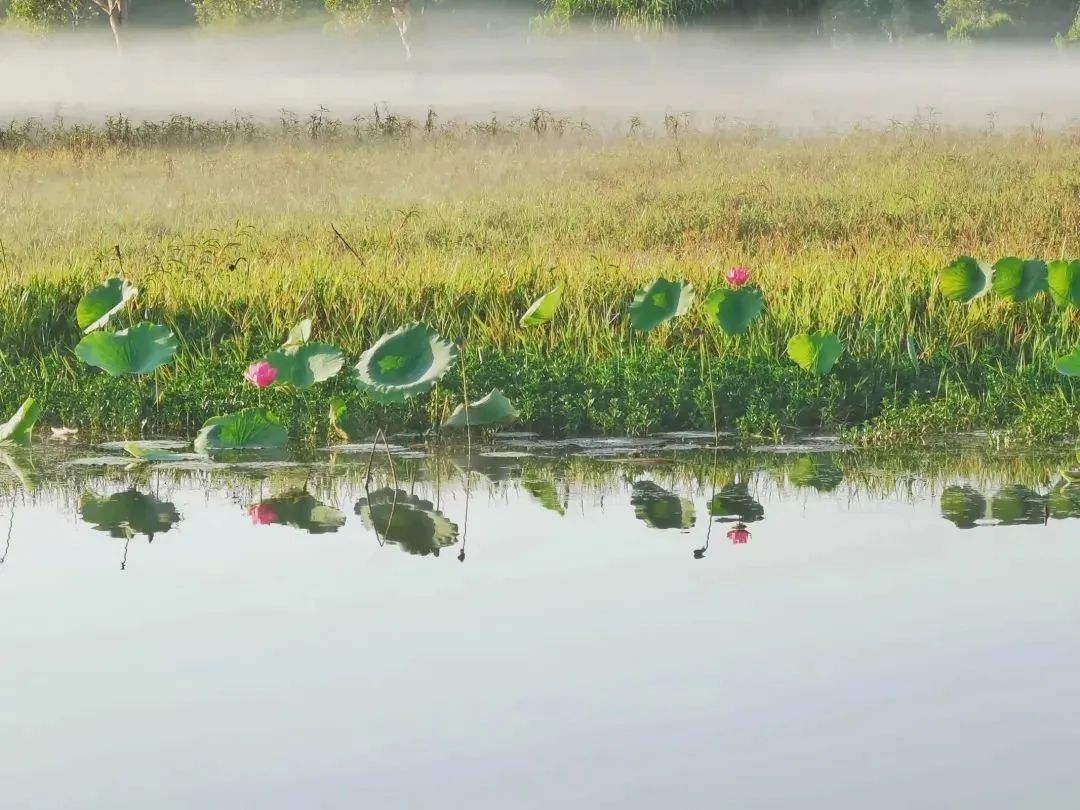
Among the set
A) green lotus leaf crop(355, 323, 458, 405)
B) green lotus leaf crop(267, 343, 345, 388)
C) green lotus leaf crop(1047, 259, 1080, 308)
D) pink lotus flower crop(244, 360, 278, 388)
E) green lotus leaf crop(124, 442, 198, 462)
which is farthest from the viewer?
green lotus leaf crop(1047, 259, 1080, 308)

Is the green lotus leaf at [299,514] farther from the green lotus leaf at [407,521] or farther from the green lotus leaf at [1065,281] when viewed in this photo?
the green lotus leaf at [1065,281]

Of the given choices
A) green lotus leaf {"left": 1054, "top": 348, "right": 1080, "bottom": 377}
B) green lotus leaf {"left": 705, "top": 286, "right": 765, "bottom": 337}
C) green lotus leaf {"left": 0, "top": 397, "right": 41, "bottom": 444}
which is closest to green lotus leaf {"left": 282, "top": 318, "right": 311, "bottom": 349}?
green lotus leaf {"left": 0, "top": 397, "right": 41, "bottom": 444}

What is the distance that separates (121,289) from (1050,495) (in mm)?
4337

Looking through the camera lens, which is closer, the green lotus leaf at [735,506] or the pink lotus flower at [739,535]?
the pink lotus flower at [739,535]

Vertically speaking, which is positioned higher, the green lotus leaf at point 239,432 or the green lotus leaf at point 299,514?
the green lotus leaf at point 239,432

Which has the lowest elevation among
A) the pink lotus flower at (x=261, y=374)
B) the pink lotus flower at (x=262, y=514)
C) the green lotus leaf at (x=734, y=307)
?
the pink lotus flower at (x=262, y=514)

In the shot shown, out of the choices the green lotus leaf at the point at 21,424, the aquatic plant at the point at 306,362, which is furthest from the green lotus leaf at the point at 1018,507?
the green lotus leaf at the point at 21,424

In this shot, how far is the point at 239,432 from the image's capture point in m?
7.30

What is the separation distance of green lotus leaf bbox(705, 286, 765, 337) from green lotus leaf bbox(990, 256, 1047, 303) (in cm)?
122

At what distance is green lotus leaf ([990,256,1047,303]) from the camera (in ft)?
27.8

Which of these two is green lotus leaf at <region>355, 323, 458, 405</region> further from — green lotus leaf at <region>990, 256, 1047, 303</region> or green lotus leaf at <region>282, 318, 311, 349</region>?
green lotus leaf at <region>990, 256, 1047, 303</region>

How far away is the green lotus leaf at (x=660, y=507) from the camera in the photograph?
19.9 ft

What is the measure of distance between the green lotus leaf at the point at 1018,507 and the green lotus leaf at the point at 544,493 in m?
1.46

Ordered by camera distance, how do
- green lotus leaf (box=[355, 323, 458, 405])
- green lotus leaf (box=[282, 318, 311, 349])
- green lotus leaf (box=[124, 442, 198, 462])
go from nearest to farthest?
green lotus leaf (box=[355, 323, 458, 405]) < green lotus leaf (box=[124, 442, 198, 462]) < green lotus leaf (box=[282, 318, 311, 349])
